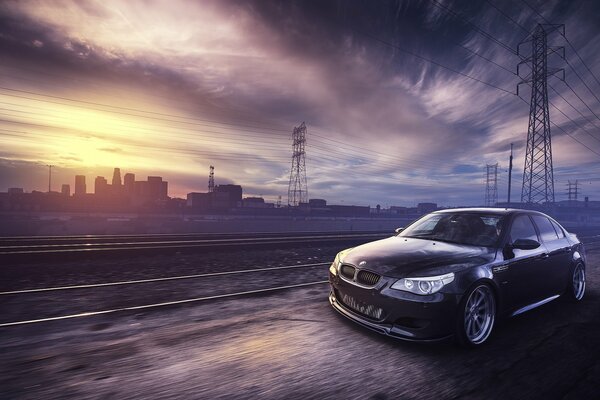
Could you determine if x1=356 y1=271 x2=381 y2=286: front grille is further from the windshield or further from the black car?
the windshield

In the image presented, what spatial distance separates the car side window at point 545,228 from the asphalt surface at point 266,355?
1103mm

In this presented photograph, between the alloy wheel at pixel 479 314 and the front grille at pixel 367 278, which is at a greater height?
the front grille at pixel 367 278

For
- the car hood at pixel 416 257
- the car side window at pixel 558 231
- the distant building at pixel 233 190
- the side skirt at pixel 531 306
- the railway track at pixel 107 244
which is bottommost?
the railway track at pixel 107 244

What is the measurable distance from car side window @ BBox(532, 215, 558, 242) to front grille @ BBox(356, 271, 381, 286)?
3.18 metres

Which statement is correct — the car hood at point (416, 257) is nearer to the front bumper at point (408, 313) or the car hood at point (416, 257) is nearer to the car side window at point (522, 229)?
the front bumper at point (408, 313)

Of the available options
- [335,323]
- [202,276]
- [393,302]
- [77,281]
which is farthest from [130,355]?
[77,281]

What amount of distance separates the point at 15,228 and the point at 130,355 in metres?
22.9

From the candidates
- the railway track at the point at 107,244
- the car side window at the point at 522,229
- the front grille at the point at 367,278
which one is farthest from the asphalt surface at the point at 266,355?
the railway track at the point at 107,244

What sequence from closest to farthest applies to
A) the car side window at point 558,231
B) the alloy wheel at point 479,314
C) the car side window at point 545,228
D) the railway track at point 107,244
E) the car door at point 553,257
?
the alloy wheel at point 479,314
the car door at point 553,257
the car side window at point 545,228
the car side window at point 558,231
the railway track at point 107,244

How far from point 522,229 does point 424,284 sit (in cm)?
238

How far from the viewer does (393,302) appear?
3316mm

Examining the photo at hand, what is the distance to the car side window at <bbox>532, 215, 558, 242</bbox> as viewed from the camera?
4.93 meters

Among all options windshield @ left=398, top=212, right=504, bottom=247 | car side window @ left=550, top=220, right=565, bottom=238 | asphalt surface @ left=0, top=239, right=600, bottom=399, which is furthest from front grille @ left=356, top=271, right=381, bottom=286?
car side window @ left=550, top=220, right=565, bottom=238

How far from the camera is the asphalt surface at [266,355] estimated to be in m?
2.58
